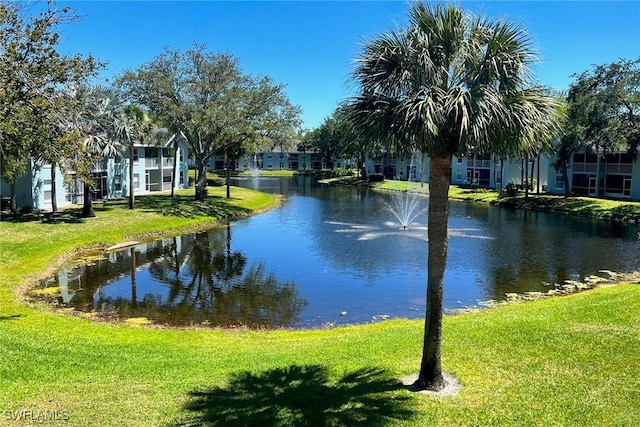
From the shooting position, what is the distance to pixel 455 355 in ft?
36.9

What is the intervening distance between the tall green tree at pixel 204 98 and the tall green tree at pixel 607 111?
94.2 feet

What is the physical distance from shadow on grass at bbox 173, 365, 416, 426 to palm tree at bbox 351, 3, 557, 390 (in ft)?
3.48

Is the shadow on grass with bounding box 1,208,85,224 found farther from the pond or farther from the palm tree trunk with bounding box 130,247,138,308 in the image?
the palm tree trunk with bounding box 130,247,138,308

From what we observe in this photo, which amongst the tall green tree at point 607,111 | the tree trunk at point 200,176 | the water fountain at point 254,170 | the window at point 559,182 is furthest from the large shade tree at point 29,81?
the water fountain at point 254,170

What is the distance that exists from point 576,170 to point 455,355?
59333mm

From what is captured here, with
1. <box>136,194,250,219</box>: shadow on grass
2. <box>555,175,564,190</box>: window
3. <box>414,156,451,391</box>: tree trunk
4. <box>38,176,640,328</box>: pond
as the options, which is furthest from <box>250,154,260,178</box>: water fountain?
<box>414,156,451,391</box>: tree trunk

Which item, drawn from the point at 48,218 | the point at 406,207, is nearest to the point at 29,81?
the point at 48,218

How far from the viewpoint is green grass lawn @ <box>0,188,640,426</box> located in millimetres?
8258

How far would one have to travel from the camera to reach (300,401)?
349 inches

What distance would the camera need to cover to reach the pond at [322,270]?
19516 millimetres

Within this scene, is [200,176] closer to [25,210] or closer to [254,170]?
[25,210]

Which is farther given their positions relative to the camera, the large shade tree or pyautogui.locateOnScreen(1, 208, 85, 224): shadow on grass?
pyautogui.locateOnScreen(1, 208, 85, 224): shadow on grass

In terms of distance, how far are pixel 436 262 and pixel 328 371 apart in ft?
10.7

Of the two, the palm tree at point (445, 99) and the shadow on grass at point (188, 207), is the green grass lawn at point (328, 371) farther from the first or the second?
the shadow on grass at point (188, 207)
